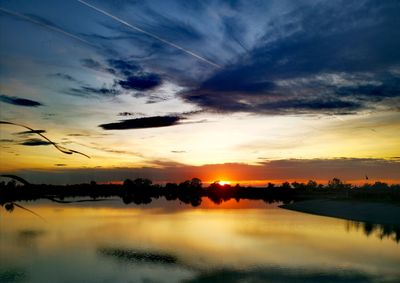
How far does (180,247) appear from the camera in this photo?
3434 cm

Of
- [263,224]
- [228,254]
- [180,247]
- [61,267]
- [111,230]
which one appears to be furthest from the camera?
[263,224]

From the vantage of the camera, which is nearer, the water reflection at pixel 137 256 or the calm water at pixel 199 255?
the calm water at pixel 199 255

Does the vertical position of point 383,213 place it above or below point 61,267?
above

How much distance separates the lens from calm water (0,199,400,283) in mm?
23328

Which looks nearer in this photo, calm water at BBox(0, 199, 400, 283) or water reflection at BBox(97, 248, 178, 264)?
calm water at BBox(0, 199, 400, 283)

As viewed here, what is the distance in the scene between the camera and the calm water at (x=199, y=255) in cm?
2333

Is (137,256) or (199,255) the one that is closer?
(137,256)

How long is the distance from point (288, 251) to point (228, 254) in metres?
5.25

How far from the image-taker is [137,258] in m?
28.9

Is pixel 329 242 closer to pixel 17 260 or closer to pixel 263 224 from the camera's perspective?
pixel 263 224

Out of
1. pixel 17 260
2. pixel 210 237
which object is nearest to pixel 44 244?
pixel 17 260

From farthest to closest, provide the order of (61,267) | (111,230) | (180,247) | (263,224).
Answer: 1. (263,224)
2. (111,230)
3. (180,247)
4. (61,267)

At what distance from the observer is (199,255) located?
30.3m

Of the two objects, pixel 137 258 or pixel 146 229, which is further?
pixel 146 229
